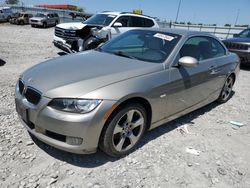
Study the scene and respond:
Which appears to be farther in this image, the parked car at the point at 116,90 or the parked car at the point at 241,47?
the parked car at the point at 241,47

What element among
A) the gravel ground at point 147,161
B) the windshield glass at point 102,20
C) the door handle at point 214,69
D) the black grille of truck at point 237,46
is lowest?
the gravel ground at point 147,161

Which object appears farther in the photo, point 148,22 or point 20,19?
point 20,19

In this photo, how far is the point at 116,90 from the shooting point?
2.89 metres

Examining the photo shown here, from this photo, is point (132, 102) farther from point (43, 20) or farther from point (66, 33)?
point (43, 20)

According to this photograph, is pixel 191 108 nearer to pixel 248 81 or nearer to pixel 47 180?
pixel 47 180

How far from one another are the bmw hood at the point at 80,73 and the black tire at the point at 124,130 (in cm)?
41

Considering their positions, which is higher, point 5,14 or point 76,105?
point 76,105

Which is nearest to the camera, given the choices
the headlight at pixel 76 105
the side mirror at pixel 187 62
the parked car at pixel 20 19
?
the headlight at pixel 76 105

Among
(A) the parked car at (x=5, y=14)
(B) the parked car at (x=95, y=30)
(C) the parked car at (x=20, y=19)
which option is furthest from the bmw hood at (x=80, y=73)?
(A) the parked car at (x=5, y=14)

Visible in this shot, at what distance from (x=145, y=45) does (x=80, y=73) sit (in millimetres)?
1343

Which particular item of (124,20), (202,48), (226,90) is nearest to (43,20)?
(124,20)

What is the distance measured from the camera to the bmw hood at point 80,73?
2.82 m

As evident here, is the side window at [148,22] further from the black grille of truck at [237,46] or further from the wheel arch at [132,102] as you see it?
the wheel arch at [132,102]

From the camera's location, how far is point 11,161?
3.04 m
